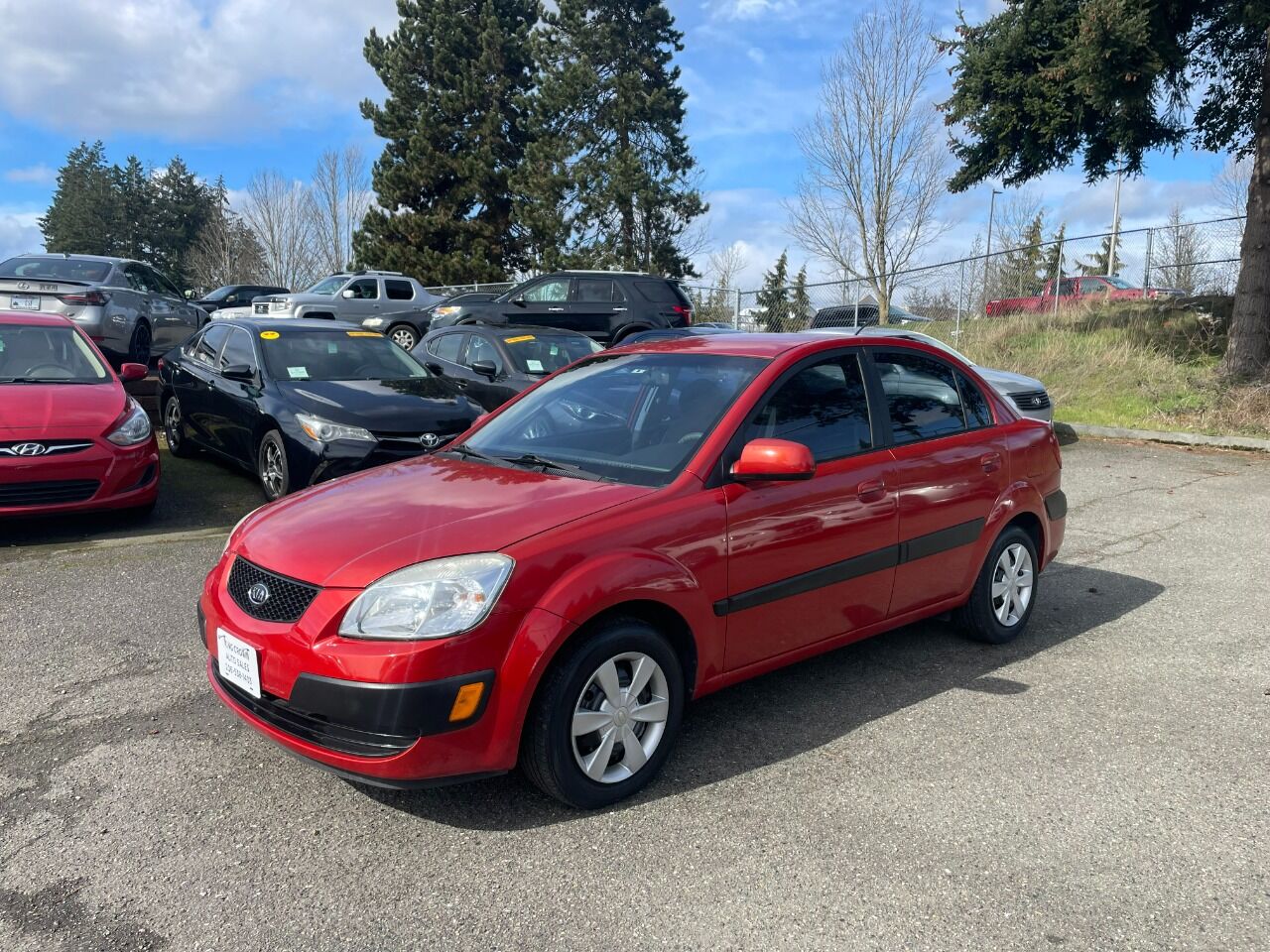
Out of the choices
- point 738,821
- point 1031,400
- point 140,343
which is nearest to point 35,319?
point 140,343

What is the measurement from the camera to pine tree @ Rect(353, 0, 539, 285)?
118 feet

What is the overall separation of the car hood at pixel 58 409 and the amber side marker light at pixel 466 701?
17.0 feet

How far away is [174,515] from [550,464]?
5260 mm

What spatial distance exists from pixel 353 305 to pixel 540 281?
4012 mm

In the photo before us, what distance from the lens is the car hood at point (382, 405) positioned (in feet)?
25.0

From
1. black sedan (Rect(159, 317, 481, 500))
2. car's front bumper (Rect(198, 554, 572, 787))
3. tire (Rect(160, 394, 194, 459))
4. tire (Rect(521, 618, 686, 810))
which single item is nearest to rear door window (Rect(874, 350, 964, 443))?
tire (Rect(521, 618, 686, 810))

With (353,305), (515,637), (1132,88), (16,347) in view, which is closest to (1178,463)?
(1132,88)

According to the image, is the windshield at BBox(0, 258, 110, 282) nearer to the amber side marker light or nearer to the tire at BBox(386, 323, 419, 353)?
the tire at BBox(386, 323, 419, 353)

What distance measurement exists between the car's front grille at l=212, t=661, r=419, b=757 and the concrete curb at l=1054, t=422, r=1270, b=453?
12.3 m

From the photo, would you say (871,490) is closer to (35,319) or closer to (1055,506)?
(1055,506)

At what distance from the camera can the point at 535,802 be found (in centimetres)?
331

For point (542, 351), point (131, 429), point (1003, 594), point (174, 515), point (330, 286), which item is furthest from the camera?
point (330, 286)

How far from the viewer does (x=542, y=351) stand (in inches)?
430

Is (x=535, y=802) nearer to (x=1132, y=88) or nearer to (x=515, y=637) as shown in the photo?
(x=515, y=637)
